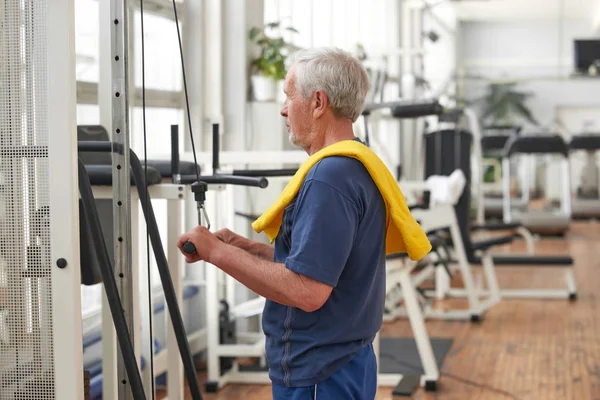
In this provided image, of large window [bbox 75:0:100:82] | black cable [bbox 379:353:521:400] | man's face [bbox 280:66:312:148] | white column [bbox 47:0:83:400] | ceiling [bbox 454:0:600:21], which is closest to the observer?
man's face [bbox 280:66:312:148]

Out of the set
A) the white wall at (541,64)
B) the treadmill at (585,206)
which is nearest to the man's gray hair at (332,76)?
the treadmill at (585,206)

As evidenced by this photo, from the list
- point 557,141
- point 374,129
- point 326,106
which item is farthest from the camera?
point 557,141

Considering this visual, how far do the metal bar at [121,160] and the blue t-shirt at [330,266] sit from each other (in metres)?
0.42

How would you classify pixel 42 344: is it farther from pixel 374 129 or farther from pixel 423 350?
pixel 374 129

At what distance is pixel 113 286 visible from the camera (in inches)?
78.5

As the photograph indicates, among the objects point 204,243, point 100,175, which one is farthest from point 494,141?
point 204,243

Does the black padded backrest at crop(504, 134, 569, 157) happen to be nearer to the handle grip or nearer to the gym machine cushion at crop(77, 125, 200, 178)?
the gym machine cushion at crop(77, 125, 200, 178)

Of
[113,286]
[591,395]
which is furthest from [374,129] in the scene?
[113,286]

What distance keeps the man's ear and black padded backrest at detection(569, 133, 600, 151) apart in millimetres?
10124

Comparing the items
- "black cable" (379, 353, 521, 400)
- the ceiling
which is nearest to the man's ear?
"black cable" (379, 353, 521, 400)

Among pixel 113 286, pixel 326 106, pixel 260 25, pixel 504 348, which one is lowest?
pixel 504 348

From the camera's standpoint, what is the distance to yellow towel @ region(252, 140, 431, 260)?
68.2 inches

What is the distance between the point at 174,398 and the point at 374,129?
2321mm

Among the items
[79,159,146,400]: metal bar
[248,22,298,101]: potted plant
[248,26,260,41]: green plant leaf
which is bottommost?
[79,159,146,400]: metal bar
